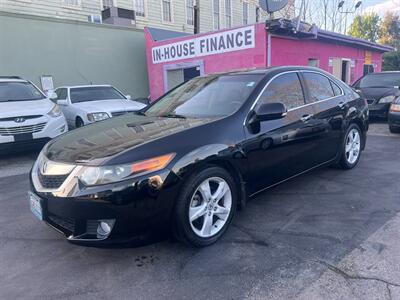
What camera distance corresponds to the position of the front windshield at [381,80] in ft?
34.0

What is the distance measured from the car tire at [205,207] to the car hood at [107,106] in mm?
5312

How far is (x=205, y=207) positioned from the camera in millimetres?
2967

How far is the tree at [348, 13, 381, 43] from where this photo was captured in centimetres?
3775

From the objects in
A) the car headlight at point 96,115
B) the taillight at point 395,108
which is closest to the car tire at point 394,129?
the taillight at point 395,108

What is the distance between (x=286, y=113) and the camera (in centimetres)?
372

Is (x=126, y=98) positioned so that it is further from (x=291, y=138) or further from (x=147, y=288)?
(x=147, y=288)

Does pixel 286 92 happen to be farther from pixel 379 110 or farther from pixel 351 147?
pixel 379 110

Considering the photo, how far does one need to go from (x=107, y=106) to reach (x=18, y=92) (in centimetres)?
187

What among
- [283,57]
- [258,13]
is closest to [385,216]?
[283,57]

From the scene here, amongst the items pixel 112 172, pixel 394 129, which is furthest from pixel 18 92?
pixel 394 129

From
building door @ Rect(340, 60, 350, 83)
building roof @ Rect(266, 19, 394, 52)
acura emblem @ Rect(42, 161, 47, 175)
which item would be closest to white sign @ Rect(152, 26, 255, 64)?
building roof @ Rect(266, 19, 394, 52)

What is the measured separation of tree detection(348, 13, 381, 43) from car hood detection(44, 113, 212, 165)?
133 feet

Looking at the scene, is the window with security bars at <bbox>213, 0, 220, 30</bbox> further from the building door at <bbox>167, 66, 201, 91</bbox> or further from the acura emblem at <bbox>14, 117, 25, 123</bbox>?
the acura emblem at <bbox>14, 117, 25, 123</bbox>

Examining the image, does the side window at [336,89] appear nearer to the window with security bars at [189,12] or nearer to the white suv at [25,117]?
the white suv at [25,117]
